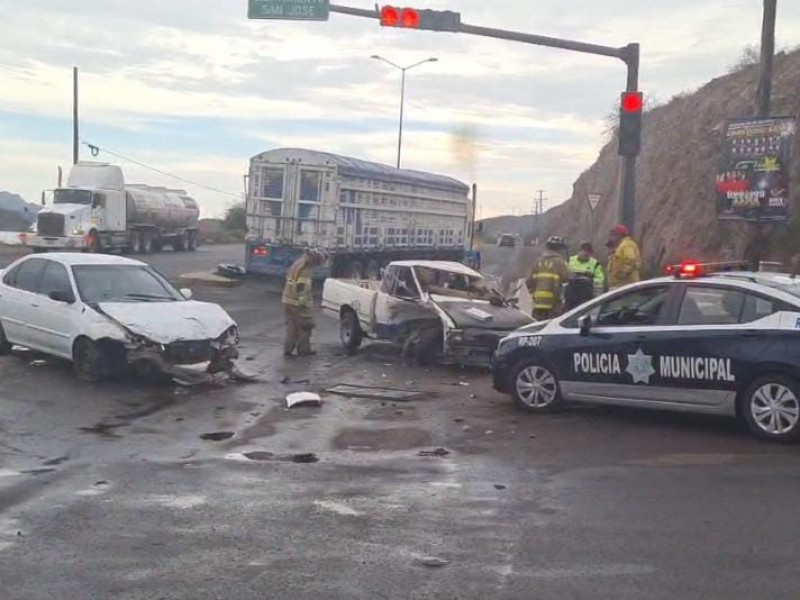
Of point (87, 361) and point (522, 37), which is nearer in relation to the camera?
point (87, 361)

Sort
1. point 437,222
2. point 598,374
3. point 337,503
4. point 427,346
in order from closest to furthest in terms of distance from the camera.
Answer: point 337,503 → point 598,374 → point 427,346 → point 437,222

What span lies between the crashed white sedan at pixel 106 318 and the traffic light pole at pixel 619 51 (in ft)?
21.8

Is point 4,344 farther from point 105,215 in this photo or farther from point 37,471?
point 105,215

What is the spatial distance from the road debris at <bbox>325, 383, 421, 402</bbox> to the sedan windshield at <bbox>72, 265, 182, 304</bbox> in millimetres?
2536

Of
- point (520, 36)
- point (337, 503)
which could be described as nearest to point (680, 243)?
point (520, 36)

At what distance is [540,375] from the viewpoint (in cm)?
1161

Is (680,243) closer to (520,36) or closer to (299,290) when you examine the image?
(520,36)

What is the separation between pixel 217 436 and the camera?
34.1ft

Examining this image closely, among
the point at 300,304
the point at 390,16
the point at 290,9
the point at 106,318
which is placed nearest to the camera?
the point at 106,318

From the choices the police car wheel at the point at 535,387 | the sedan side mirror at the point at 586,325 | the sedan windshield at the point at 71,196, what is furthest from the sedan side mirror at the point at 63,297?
the sedan windshield at the point at 71,196

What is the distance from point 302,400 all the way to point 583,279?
504 centimetres

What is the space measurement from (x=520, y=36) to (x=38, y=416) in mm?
10244

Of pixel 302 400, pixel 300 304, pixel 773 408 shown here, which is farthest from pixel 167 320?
pixel 773 408

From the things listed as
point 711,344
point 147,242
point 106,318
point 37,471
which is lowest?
point 37,471
